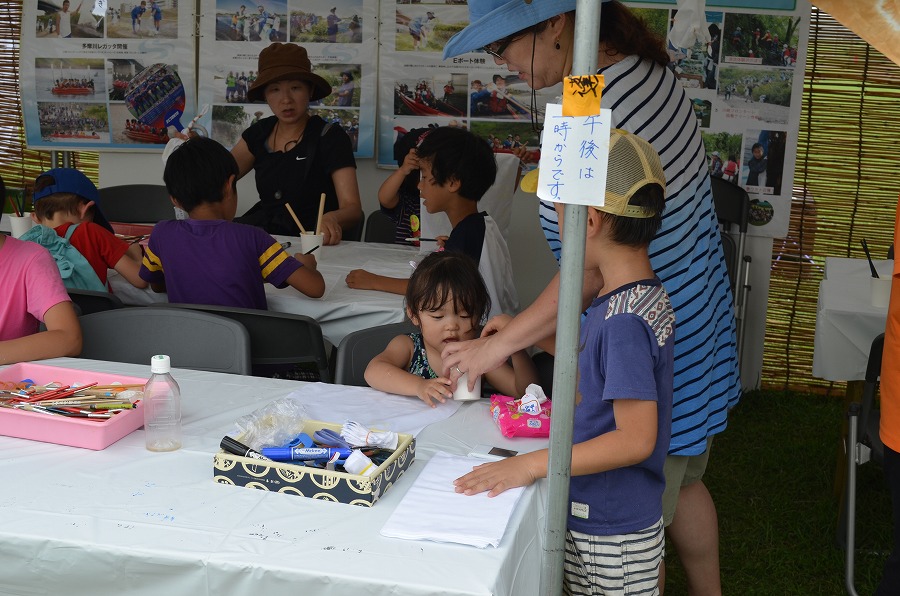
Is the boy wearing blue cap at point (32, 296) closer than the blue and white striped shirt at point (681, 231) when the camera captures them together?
No

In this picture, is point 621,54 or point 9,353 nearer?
point 621,54

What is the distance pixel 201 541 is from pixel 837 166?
13.3 ft

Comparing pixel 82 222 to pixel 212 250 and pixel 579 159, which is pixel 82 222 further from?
pixel 579 159

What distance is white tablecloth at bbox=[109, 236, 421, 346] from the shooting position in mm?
2904

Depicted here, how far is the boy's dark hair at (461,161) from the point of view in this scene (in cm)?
303

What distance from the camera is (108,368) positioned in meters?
2.13

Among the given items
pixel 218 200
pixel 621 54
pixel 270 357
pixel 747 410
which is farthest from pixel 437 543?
pixel 747 410

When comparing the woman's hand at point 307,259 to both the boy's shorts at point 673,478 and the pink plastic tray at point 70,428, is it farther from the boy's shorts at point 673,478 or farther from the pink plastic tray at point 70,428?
the boy's shorts at point 673,478

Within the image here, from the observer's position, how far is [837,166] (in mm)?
4508

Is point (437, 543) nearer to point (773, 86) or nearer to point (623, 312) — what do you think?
point (623, 312)

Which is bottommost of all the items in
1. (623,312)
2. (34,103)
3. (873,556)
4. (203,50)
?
(873,556)

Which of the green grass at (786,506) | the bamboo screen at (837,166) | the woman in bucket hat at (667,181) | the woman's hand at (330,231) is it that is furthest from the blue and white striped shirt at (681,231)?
the bamboo screen at (837,166)

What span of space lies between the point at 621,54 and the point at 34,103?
4530 millimetres

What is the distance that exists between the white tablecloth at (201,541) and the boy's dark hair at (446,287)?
1.98 ft
